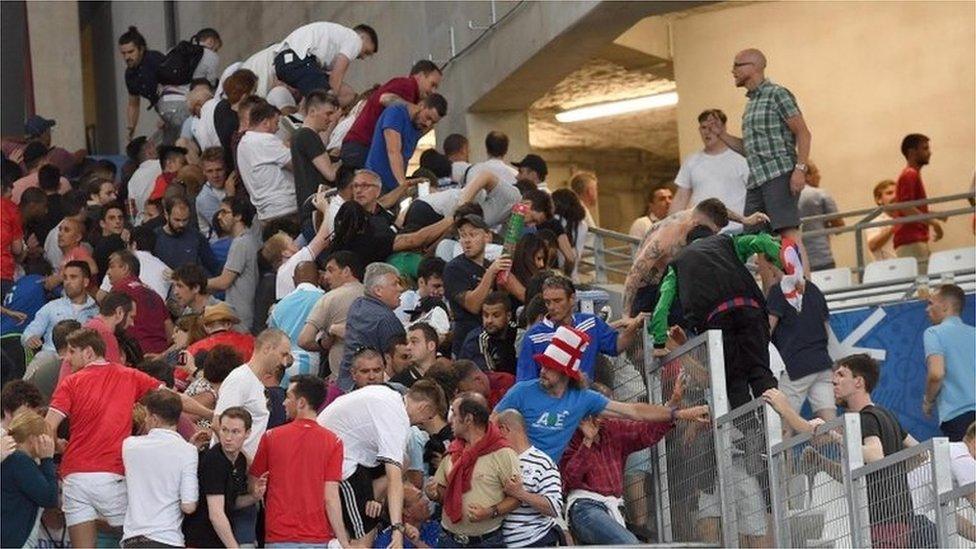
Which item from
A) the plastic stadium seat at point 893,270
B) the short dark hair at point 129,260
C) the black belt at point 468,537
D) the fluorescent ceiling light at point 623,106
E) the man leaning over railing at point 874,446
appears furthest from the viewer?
the fluorescent ceiling light at point 623,106

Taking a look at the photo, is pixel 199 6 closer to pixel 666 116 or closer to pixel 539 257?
pixel 666 116

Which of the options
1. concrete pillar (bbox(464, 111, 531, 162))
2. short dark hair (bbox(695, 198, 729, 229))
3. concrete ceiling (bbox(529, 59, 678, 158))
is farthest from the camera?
concrete ceiling (bbox(529, 59, 678, 158))

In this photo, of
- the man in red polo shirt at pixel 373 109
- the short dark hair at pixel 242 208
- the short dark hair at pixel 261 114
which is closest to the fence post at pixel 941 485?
the man in red polo shirt at pixel 373 109

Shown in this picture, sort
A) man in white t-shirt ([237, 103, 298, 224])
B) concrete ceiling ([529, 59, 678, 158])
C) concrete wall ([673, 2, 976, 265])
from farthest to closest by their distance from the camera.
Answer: concrete ceiling ([529, 59, 678, 158]), concrete wall ([673, 2, 976, 265]), man in white t-shirt ([237, 103, 298, 224])

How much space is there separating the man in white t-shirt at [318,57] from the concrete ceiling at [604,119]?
389 cm

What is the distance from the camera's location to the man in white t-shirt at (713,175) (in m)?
15.8

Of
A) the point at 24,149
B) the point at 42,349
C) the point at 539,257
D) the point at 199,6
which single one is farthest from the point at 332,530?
the point at 199,6

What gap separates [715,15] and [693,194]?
6.24m

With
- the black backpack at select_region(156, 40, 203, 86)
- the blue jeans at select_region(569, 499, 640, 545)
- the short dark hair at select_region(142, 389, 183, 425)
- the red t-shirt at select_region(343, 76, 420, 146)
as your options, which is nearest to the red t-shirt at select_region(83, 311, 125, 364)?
the short dark hair at select_region(142, 389, 183, 425)

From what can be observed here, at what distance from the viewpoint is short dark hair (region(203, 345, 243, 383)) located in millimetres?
11875

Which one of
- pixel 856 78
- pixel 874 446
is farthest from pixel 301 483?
pixel 856 78

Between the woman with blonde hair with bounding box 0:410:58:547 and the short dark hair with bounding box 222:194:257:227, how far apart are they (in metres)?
5.89

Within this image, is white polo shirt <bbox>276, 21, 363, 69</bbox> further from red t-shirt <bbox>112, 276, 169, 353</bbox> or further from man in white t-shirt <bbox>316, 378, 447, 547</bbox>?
man in white t-shirt <bbox>316, 378, 447, 547</bbox>

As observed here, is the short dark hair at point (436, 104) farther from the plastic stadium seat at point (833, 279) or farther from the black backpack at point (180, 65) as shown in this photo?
the black backpack at point (180, 65)
